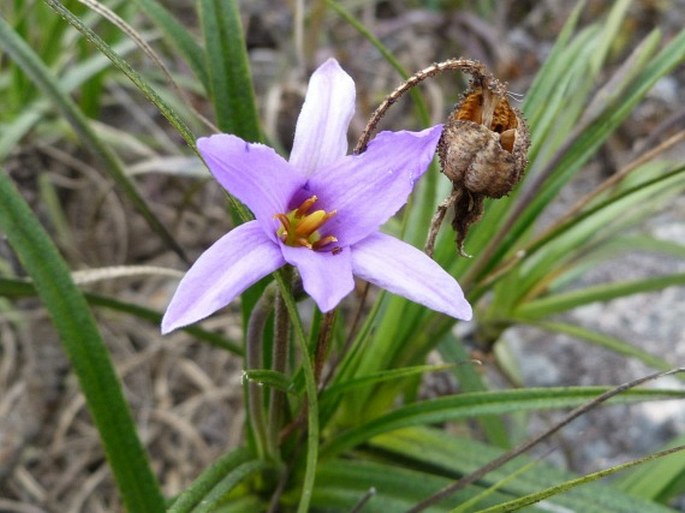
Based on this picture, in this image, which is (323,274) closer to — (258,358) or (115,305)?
(258,358)

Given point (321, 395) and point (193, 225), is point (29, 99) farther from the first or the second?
point (321, 395)

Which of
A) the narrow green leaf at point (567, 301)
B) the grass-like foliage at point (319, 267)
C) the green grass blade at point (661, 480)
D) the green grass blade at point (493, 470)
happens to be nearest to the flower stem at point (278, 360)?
the grass-like foliage at point (319, 267)

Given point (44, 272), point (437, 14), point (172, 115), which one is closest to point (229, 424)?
point (44, 272)

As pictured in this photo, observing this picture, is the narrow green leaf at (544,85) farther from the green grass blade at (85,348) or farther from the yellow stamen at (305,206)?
the green grass blade at (85,348)

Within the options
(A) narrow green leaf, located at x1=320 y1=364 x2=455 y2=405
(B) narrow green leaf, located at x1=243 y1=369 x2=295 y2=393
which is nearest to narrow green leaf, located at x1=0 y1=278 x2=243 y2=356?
(A) narrow green leaf, located at x1=320 y1=364 x2=455 y2=405

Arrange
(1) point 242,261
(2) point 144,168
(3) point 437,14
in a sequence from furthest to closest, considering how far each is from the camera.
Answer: (3) point 437,14
(2) point 144,168
(1) point 242,261

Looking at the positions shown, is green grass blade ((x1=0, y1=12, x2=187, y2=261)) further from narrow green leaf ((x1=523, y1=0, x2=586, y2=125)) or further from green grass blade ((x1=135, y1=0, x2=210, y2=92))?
narrow green leaf ((x1=523, y1=0, x2=586, y2=125))
